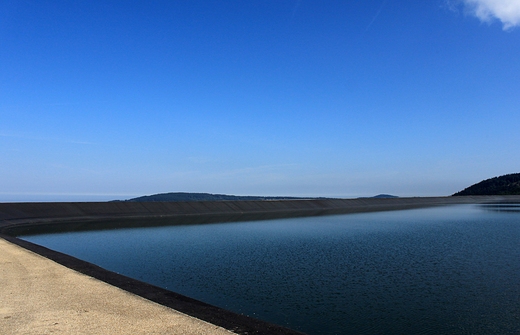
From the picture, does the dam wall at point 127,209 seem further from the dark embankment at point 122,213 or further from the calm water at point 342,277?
the calm water at point 342,277

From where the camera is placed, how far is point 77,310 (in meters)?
7.92

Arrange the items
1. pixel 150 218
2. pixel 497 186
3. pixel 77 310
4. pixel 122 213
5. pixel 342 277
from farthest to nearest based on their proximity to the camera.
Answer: pixel 497 186, pixel 122 213, pixel 150 218, pixel 342 277, pixel 77 310

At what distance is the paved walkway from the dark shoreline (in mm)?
527

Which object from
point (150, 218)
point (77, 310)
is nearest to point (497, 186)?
point (150, 218)

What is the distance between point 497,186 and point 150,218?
182 metres

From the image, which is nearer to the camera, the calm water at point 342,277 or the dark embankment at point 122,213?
the calm water at point 342,277

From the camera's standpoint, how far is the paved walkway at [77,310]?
691 centimetres

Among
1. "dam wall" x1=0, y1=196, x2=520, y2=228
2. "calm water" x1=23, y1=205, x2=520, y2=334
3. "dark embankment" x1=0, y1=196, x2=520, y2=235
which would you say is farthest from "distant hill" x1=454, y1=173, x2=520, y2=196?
"calm water" x1=23, y1=205, x2=520, y2=334

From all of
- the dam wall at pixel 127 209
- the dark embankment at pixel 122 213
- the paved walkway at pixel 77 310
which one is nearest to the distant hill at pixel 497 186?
the dam wall at pixel 127 209

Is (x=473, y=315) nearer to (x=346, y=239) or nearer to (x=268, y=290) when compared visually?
(x=268, y=290)

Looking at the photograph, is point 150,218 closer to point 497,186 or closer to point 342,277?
point 342,277

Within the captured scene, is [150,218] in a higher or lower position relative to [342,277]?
higher

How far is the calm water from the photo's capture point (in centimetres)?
906

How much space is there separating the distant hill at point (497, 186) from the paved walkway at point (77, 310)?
175 metres
